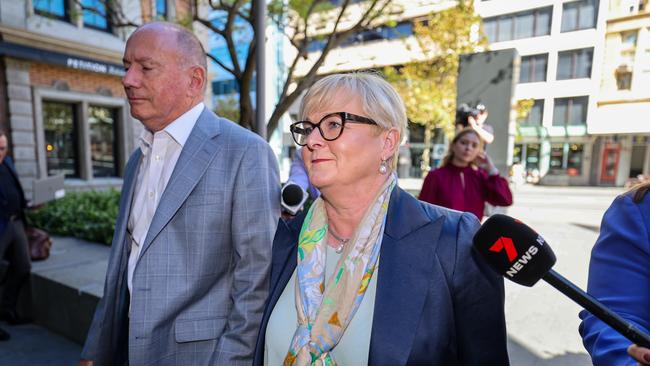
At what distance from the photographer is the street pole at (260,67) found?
153 inches

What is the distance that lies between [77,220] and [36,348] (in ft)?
11.5

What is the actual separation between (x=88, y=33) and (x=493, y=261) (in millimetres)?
14260

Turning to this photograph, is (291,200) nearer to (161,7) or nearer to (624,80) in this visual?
(624,80)

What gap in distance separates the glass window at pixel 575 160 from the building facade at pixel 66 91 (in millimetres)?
9791

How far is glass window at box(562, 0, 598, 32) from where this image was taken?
65.8 inches

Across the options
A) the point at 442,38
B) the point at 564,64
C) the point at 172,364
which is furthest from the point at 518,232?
the point at 442,38

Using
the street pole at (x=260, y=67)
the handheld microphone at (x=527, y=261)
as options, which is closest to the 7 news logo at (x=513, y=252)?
the handheld microphone at (x=527, y=261)

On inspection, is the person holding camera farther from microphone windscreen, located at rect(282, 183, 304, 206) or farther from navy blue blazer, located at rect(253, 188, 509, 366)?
navy blue blazer, located at rect(253, 188, 509, 366)

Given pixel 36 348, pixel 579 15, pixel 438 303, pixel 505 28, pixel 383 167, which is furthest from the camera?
pixel 36 348

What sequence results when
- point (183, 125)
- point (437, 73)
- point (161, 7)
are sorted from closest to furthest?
point (183, 125), point (437, 73), point (161, 7)

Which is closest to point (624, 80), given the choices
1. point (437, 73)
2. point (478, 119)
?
point (478, 119)

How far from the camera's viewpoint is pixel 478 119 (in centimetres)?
328

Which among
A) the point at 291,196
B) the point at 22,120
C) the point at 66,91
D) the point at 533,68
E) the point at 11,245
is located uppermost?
the point at 66,91

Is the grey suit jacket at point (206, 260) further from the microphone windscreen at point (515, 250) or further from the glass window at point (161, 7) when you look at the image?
the glass window at point (161, 7)
